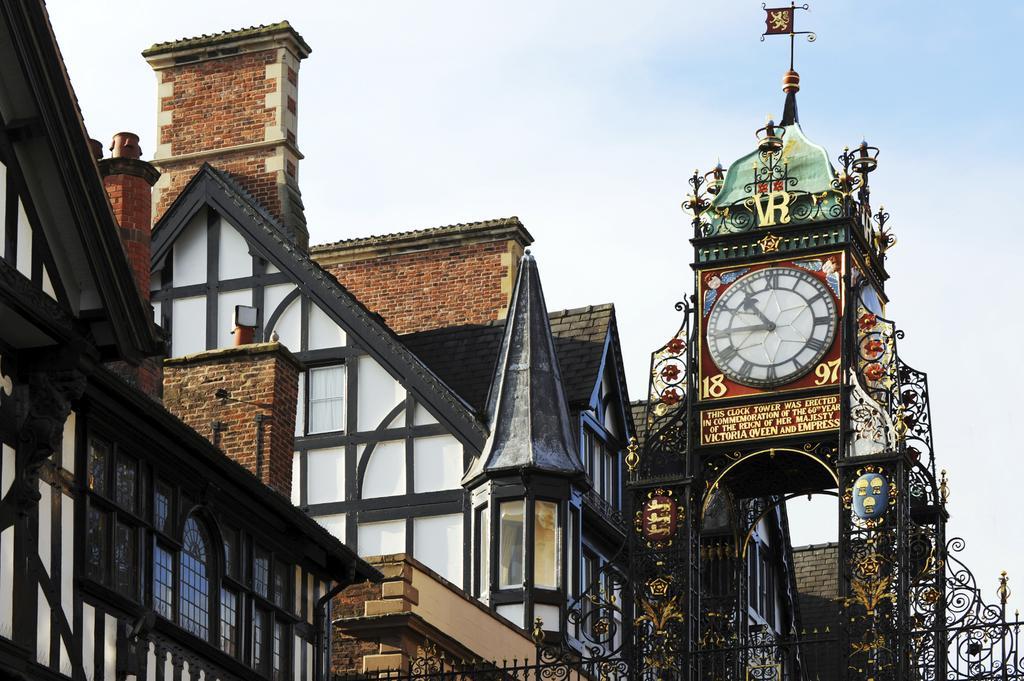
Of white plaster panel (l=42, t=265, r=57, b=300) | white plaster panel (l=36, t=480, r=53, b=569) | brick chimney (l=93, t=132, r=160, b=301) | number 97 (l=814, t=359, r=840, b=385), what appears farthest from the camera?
number 97 (l=814, t=359, r=840, b=385)

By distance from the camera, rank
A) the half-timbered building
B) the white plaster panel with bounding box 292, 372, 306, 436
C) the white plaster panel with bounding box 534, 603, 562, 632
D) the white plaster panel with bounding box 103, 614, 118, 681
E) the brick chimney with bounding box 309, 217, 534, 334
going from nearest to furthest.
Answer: the half-timbered building → the white plaster panel with bounding box 103, 614, 118, 681 → the white plaster panel with bounding box 534, 603, 562, 632 → the white plaster panel with bounding box 292, 372, 306, 436 → the brick chimney with bounding box 309, 217, 534, 334

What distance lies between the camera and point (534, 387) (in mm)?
30812

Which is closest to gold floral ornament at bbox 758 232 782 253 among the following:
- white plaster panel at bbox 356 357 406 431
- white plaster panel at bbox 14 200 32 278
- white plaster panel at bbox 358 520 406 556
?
white plaster panel at bbox 356 357 406 431

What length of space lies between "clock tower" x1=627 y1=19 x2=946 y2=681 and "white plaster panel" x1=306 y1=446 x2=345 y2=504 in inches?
161

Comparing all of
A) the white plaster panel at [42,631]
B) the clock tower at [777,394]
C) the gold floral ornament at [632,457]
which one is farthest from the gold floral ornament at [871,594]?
the white plaster panel at [42,631]

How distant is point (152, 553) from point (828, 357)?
8.68 metres

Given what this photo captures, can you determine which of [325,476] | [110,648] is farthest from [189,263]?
[110,648]

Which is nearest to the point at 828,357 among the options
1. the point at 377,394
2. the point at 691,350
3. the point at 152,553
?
the point at 691,350

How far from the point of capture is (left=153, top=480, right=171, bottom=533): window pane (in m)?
22.1

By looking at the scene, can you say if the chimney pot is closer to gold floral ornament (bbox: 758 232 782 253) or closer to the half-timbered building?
the half-timbered building

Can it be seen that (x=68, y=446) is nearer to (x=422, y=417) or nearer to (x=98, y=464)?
(x=98, y=464)

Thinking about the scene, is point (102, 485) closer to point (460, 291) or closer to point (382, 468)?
point (382, 468)

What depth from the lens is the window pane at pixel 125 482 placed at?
21.5 m

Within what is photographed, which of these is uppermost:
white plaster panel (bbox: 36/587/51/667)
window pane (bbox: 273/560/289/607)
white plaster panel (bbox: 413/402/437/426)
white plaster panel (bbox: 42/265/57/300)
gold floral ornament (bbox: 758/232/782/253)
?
gold floral ornament (bbox: 758/232/782/253)
